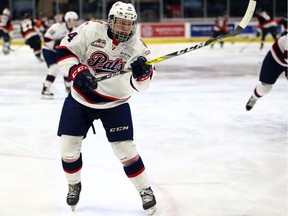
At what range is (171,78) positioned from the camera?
8.76 meters

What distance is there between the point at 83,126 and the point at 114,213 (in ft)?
1.45

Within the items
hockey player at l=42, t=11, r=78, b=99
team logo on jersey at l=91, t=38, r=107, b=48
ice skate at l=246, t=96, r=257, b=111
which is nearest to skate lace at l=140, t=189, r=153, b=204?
team logo on jersey at l=91, t=38, r=107, b=48

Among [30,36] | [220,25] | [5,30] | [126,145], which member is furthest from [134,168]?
[220,25]

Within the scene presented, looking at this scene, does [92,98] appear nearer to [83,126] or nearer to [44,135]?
[83,126]

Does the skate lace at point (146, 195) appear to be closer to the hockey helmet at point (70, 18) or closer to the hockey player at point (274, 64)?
the hockey player at point (274, 64)

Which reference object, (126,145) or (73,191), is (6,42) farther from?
(126,145)

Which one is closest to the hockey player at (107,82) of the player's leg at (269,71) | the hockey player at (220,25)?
the player's leg at (269,71)

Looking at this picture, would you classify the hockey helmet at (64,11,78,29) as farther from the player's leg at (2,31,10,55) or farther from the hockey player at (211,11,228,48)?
the hockey player at (211,11,228,48)

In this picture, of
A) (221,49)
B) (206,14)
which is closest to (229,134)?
(221,49)

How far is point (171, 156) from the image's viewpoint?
4.06 meters

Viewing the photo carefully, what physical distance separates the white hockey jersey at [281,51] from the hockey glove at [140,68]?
101 inches

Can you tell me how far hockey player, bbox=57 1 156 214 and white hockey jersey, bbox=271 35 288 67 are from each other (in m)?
2.49

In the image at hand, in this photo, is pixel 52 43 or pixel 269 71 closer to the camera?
pixel 269 71

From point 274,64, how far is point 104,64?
2.81m
